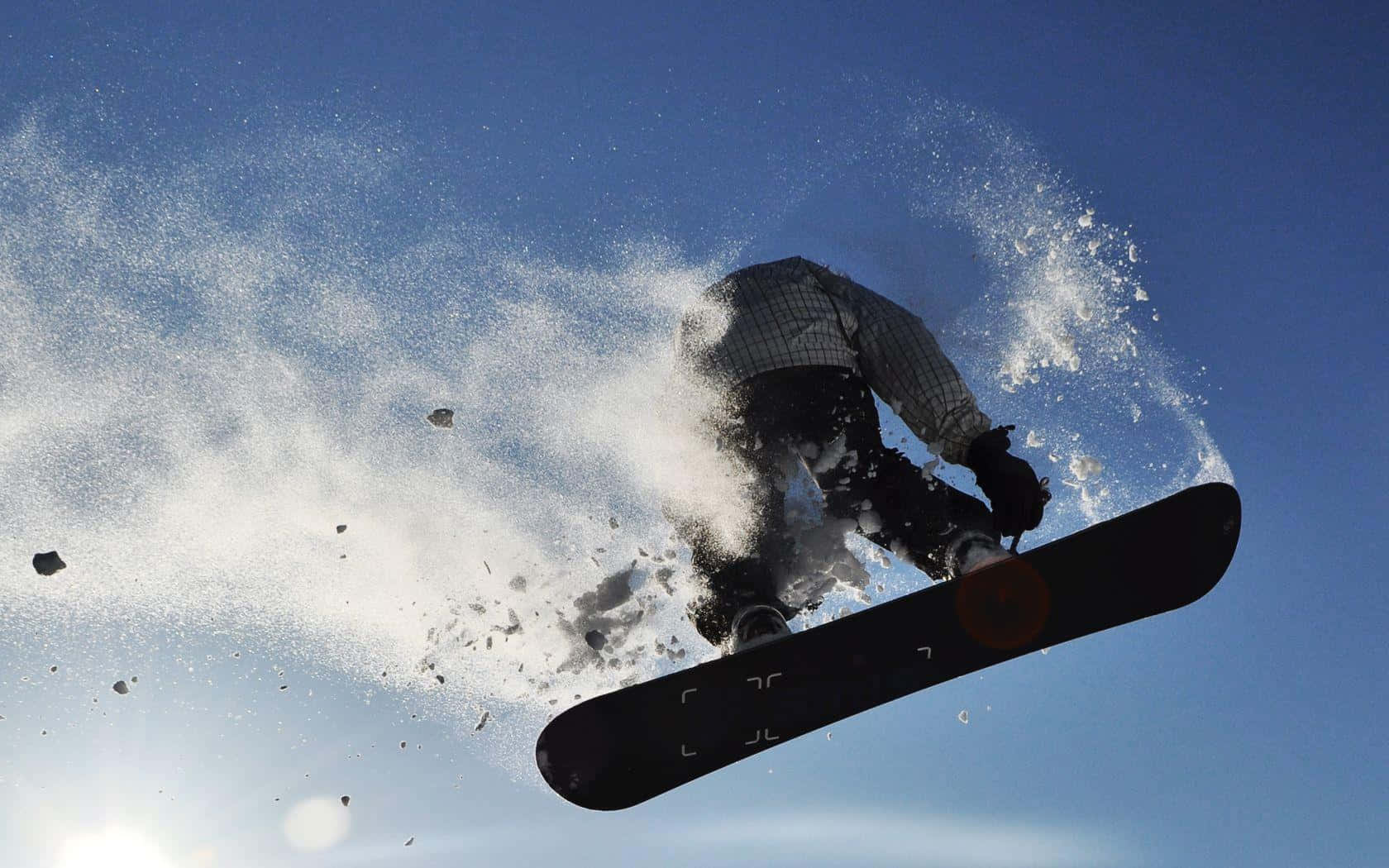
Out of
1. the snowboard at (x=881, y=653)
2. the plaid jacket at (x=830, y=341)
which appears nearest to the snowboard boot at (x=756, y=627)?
the snowboard at (x=881, y=653)

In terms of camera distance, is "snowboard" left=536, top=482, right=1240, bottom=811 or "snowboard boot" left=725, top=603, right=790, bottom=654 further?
"snowboard boot" left=725, top=603, right=790, bottom=654

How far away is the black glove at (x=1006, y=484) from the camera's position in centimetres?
284

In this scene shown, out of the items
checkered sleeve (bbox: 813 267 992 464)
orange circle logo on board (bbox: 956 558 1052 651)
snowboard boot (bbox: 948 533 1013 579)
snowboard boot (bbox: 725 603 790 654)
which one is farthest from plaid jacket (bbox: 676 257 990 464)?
snowboard boot (bbox: 725 603 790 654)

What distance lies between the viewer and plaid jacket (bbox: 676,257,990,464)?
119 inches

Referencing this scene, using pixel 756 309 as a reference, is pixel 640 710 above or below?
below

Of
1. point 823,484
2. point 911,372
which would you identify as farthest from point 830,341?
point 823,484

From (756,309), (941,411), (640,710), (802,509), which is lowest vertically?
(640,710)

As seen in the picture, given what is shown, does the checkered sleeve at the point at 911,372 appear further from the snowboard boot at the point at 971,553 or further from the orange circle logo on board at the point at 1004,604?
the orange circle logo on board at the point at 1004,604

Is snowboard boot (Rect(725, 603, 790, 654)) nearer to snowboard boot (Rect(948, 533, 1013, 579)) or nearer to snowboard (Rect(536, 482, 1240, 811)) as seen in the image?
snowboard (Rect(536, 482, 1240, 811))

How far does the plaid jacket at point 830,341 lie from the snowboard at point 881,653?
0.55m

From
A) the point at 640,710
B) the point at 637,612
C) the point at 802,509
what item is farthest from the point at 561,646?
the point at 802,509

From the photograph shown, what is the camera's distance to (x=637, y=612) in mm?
3803

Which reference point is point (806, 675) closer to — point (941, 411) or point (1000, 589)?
point (1000, 589)

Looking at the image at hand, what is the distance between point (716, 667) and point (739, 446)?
30.7 inches
